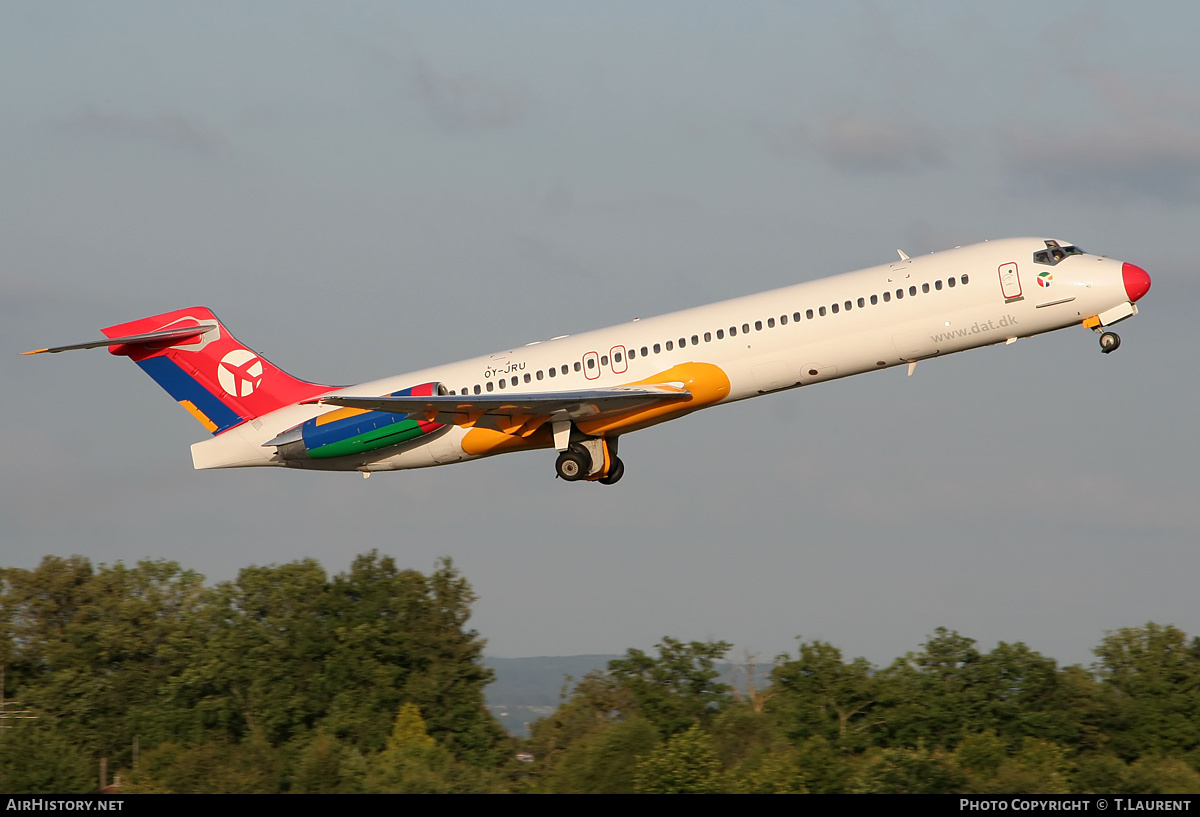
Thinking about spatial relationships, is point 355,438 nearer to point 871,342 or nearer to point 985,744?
point 871,342

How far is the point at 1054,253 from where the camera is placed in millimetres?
28891

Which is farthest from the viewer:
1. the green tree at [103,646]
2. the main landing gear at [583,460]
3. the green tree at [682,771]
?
the green tree at [103,646]

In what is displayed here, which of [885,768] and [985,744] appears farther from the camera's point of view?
[985,744]

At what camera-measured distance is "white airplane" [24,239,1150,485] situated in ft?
94.3

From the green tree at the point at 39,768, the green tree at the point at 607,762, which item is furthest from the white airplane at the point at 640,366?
the green tree at the point at 39,768

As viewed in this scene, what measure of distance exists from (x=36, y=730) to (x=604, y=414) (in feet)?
143

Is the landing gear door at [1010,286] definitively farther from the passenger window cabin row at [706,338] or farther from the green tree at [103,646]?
the green tree at [103,646]

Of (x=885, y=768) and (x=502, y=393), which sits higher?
(x=502, y=393)

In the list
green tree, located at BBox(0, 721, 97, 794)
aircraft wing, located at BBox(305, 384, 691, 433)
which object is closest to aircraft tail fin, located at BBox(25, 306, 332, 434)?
aircraft wing, located at BBox(305, 384, 691, 433)

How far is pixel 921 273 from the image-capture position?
29.0 m

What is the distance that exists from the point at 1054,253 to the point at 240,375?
63.8ft

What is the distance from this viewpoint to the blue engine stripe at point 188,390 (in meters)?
34.3

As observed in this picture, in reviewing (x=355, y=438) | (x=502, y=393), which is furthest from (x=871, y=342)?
(x=355, y=438)

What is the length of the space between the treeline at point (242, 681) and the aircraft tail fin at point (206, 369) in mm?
16860
